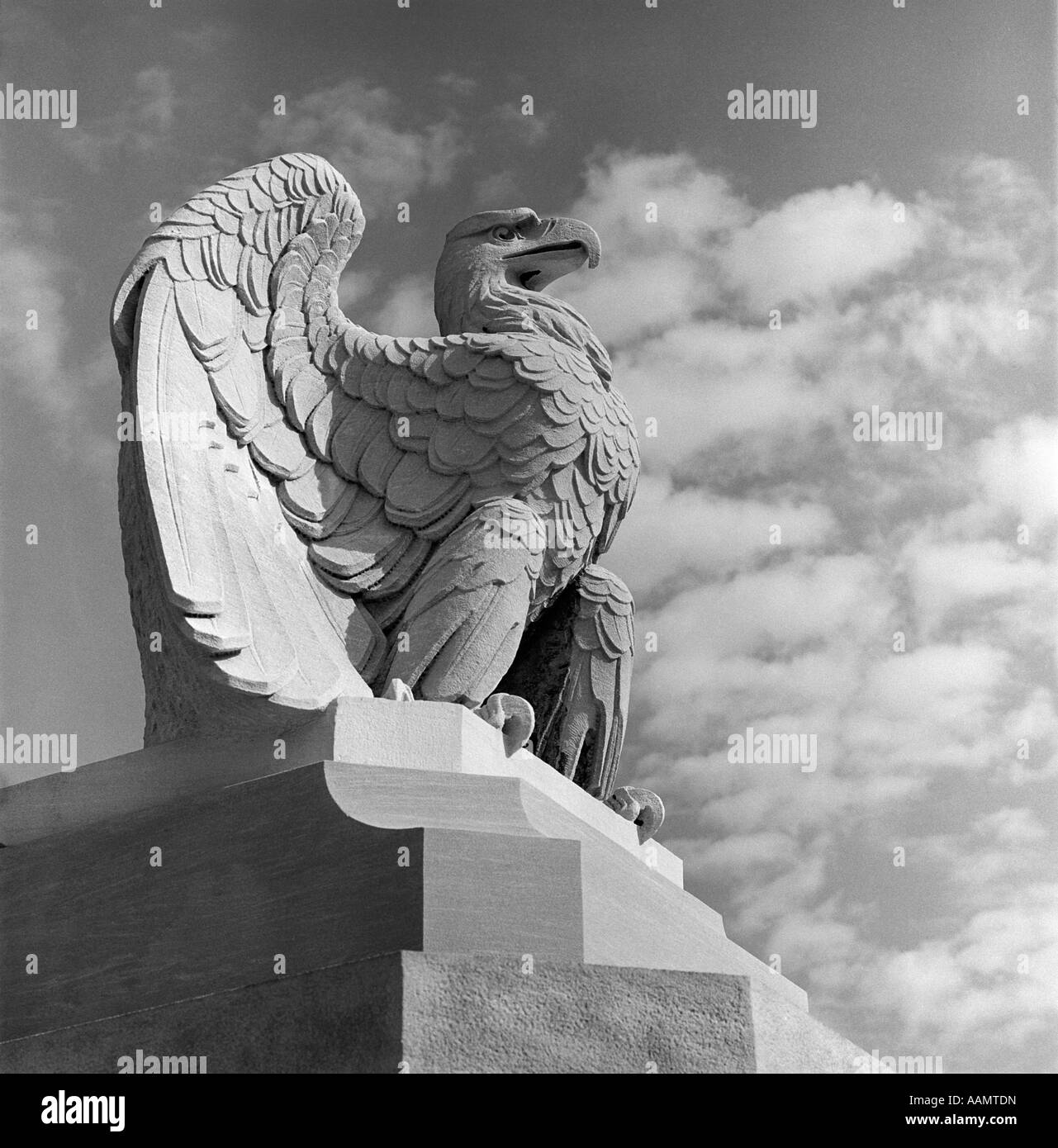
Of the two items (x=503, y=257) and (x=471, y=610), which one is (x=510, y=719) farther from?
(x=503, y=257)

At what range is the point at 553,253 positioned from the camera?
8.55 m

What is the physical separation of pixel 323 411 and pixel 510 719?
→ 1.82m

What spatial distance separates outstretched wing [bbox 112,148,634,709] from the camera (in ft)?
24.0

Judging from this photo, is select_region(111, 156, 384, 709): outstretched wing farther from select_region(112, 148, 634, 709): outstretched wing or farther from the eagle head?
the eagle head

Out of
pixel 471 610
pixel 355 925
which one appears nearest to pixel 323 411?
pixel 471 610

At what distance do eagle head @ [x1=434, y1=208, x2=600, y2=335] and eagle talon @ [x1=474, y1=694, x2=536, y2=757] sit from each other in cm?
213

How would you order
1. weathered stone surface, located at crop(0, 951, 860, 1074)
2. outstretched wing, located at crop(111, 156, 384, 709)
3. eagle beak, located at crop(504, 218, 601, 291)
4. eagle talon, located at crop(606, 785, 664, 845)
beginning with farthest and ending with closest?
eagle beak, located at crop(504, 218, 601, 291) → eagle talon, located at crop(606, 785, 664, 845) → outstretched wing, located at crop(111, 156, 384, 709) → weathered stone surface, located at crop(0, 951, 860, 1074)

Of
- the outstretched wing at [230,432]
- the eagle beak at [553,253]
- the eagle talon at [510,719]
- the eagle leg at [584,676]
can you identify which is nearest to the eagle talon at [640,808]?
the eagle leg at [584,676]

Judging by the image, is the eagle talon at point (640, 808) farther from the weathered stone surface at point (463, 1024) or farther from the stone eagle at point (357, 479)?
the weathered stone surface at point (463, 1024)

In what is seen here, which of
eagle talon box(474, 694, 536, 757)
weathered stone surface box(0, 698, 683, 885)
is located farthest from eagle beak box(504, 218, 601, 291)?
weathered stone surface box(0, 698, 683, 885)
